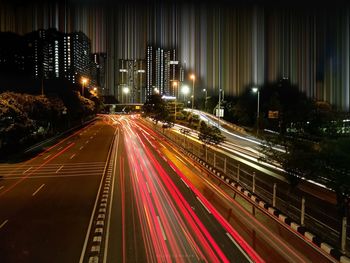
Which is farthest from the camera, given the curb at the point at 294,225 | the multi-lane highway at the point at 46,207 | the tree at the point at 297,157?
the tree at the point at 297,157

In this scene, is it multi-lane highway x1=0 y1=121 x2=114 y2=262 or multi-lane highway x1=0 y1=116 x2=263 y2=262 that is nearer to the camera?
multi-lane highway x1=0 y1=116 x2=263 y2=262

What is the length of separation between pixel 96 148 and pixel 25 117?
983 centimetres

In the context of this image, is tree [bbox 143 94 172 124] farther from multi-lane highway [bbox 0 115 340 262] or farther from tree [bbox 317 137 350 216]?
tree [bbox 317 137 350 216]

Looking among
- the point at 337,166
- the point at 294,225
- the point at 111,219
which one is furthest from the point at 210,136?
the point at 337,166

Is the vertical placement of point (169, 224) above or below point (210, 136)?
below

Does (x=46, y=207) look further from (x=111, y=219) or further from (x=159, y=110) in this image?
(x=159, y=110)

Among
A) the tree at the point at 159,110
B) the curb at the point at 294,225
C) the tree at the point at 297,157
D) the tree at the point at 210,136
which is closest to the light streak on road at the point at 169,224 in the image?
the curb at the point at 294,225

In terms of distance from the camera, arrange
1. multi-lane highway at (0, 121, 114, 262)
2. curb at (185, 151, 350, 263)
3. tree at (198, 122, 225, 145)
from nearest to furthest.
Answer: curb at (185, 151, 350, 263) < multi-lane highway at (0, 121, 114, 262) < tree at (198, 122, 225, 145)

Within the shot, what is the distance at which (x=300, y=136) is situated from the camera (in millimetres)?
15234

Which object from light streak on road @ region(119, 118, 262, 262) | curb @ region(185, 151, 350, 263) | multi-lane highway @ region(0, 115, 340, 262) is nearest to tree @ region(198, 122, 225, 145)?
multi-lane highway @ region(0, 115, 340, 262)

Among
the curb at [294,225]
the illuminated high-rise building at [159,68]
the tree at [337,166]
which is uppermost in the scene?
the illuminated high-rise building at [159,68]

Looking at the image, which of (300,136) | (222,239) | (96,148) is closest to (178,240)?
(222,239)

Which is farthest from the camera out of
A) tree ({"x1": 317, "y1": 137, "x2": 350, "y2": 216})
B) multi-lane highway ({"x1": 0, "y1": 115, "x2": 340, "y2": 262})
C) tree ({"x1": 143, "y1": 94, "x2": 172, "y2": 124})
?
tree ({"x1": 143, "y1": 94, "x2": 172, "y2": 124})

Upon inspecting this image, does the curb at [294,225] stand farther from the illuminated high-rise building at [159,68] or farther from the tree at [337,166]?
the illuminated high-rise building at [159,68]
